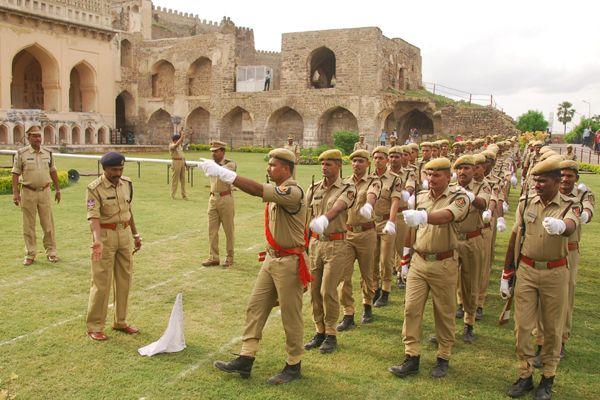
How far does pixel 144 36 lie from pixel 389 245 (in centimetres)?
4346

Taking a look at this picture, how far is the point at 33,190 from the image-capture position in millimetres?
8383

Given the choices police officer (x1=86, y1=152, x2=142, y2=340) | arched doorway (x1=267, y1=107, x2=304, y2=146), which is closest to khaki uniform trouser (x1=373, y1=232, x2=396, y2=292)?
police officer (x1=86, y1=152, x2=142, y2=340)

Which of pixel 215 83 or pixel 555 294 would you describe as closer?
pixel 555 294

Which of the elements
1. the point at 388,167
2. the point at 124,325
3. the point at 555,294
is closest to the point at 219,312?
the point at 124,325

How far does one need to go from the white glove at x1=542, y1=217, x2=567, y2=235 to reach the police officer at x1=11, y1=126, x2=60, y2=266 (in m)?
7.01

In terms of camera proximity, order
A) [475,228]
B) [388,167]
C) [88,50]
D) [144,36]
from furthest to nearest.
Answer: [144,36] → [88,50] → [388,167] → [475,228]

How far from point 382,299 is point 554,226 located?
3.10 meters

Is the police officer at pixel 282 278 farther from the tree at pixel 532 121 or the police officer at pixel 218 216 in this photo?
the tree at pixel 532 121

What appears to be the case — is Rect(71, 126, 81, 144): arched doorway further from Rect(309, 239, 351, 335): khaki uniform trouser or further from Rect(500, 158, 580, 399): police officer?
Rect(500, 158, 580, 399): police officer

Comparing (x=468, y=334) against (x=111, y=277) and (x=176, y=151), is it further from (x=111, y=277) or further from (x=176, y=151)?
(x=176, y=151)

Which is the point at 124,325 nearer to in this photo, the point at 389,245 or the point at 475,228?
the point at 389,245

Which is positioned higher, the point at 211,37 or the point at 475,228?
the point at 211,37

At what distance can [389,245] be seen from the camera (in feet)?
23.7

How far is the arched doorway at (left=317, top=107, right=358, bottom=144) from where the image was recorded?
37625 mm
